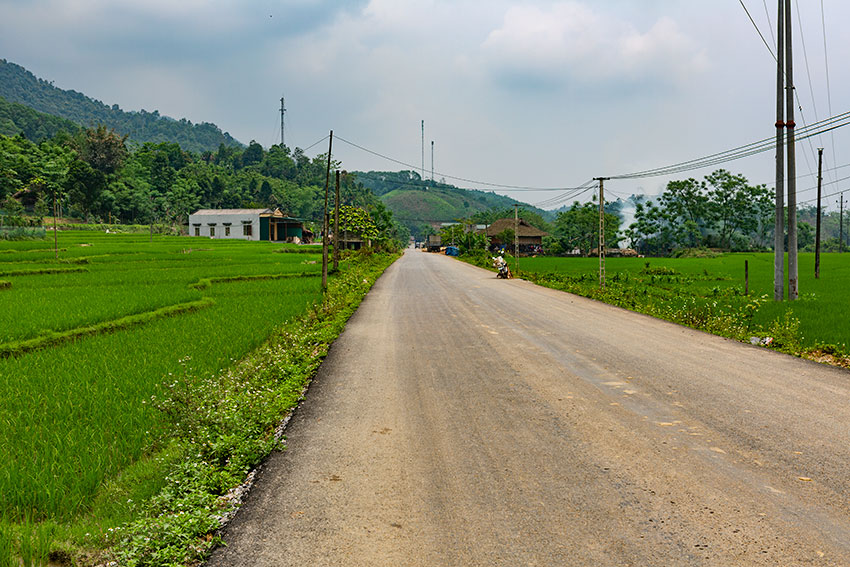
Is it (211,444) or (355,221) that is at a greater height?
(355,221)

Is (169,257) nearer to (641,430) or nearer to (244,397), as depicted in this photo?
(244,397)

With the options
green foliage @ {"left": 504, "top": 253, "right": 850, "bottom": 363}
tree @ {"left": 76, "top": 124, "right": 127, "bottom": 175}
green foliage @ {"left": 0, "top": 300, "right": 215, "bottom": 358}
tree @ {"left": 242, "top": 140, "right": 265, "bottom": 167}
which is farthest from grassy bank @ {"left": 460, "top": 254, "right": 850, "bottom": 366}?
tree @ {"left": 242, "top": 140, "right": 265, "bottom": 167}

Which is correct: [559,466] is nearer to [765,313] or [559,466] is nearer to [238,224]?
[765,313]

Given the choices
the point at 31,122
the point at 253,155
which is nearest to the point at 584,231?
the point at 253,155

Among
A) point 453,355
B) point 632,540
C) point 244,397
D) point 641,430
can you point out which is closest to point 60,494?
point 244,397

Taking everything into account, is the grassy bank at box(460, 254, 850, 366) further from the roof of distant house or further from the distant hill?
the distant hill

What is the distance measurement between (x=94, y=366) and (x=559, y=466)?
7779mm

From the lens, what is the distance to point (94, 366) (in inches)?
342

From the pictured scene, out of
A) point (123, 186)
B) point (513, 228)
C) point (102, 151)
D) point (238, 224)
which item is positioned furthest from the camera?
point (102, 151)

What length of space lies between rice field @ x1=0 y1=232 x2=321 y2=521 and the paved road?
5.52 ft

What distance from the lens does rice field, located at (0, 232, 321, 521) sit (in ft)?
15.1

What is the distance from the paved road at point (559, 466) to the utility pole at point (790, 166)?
900cm

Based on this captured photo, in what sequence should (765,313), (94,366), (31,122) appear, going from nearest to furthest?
(94,366) < (765,313) < (31,122)

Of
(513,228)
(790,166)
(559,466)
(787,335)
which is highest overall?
(513,228)
